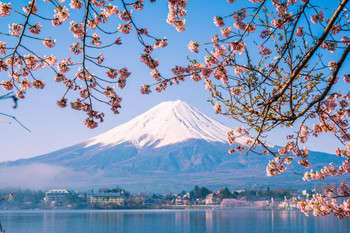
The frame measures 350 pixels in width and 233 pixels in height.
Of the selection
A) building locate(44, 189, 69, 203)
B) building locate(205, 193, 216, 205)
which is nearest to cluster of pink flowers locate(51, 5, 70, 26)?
building locate(205, 193, 216, 205)

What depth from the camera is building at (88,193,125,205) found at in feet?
368

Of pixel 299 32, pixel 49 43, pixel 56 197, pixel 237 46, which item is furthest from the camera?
pixel 56 197

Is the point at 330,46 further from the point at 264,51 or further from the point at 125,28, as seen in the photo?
the point at 125,28

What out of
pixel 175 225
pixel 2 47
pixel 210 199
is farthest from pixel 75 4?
pixel 210 199

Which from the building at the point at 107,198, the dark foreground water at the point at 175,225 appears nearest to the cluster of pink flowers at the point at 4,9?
the dark foreground water at the point at 175,225

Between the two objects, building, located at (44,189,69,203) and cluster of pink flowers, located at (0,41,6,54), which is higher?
cluster of pink flowers, located at (0,41,6,54)

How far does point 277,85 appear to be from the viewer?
5.28 m

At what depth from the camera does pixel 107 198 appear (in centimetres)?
11562

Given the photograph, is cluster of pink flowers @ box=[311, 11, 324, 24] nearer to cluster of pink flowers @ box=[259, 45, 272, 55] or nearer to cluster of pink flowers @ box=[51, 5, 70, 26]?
cluster of pink flowers @ box=[259, 45, 272, 55]

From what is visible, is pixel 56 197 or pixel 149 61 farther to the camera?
pixel 56 197

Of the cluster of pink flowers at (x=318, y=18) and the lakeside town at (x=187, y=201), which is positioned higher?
the cluster of pink flowers at (x=318, y=18)

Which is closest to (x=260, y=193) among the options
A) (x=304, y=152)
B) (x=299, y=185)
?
(x=299, y=185)

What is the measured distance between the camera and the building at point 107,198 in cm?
11208

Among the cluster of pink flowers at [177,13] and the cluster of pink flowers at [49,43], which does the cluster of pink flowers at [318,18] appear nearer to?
the cluster of pink flowers at [177,13]
